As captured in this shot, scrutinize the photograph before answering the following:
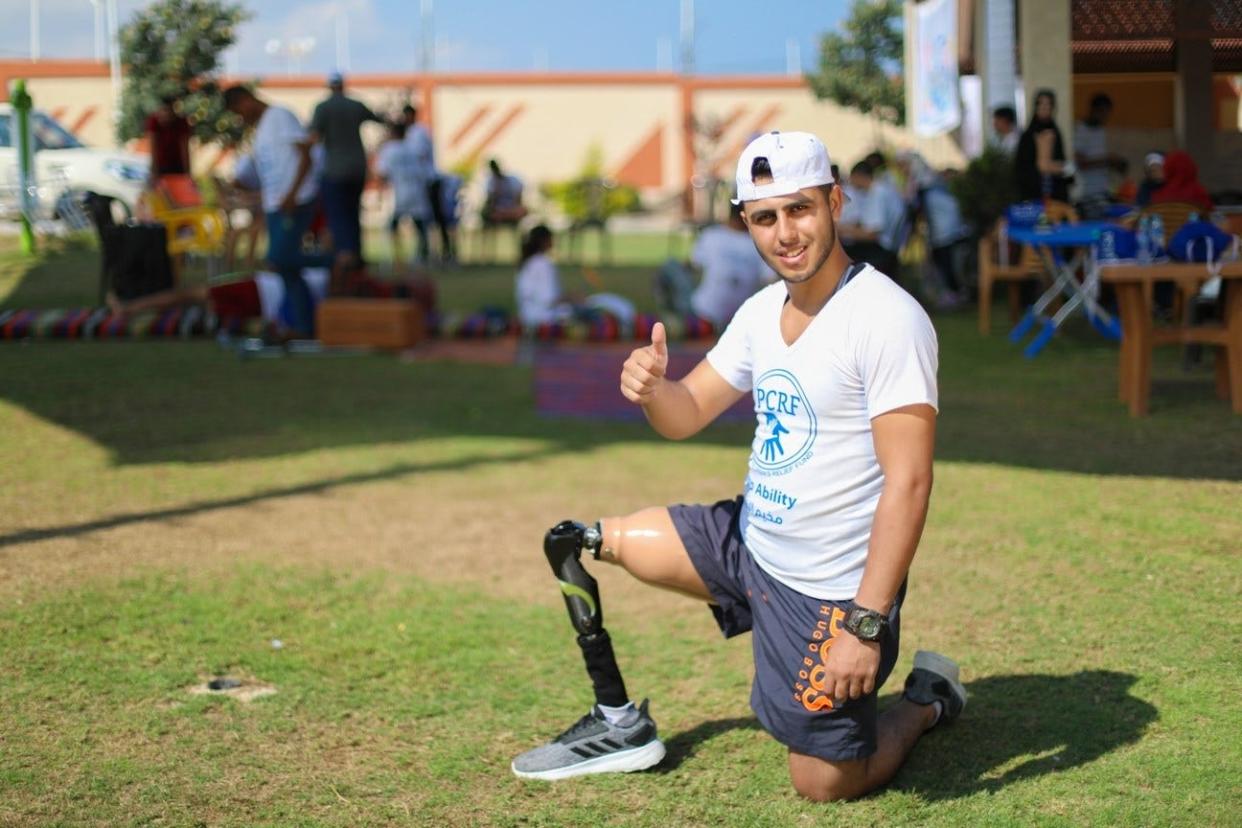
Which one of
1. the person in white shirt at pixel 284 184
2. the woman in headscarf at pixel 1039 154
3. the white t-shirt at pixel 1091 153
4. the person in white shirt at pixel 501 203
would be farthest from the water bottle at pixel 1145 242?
the person in white shirt at pixel 501 203

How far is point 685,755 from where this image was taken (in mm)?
3633

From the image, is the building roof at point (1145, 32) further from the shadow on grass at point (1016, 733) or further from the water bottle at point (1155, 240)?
the shadow on grass at point (1016, 733)

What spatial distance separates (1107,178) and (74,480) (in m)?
9.90

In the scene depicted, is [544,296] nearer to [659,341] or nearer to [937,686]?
[937,686]

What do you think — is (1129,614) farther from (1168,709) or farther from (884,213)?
(884,213)

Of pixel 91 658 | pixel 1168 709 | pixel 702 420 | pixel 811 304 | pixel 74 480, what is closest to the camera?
pixel 811 304

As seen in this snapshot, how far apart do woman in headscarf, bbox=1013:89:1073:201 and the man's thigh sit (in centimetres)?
867

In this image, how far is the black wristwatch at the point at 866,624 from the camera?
2877 mm

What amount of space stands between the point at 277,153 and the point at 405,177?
20.0 feet

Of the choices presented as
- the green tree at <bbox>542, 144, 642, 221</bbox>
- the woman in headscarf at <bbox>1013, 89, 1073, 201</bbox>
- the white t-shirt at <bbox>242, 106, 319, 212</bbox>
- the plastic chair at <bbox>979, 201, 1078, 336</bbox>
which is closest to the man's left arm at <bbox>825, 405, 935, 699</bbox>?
the plastic chair at <bbox>979, 201, 1078, 336</bbox>

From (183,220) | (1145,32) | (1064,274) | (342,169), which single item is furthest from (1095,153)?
(183,220)

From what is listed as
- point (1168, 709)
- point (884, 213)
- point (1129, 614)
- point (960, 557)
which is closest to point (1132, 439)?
point (960, 557)

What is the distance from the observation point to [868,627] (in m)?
2.88

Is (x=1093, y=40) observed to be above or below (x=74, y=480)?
above
